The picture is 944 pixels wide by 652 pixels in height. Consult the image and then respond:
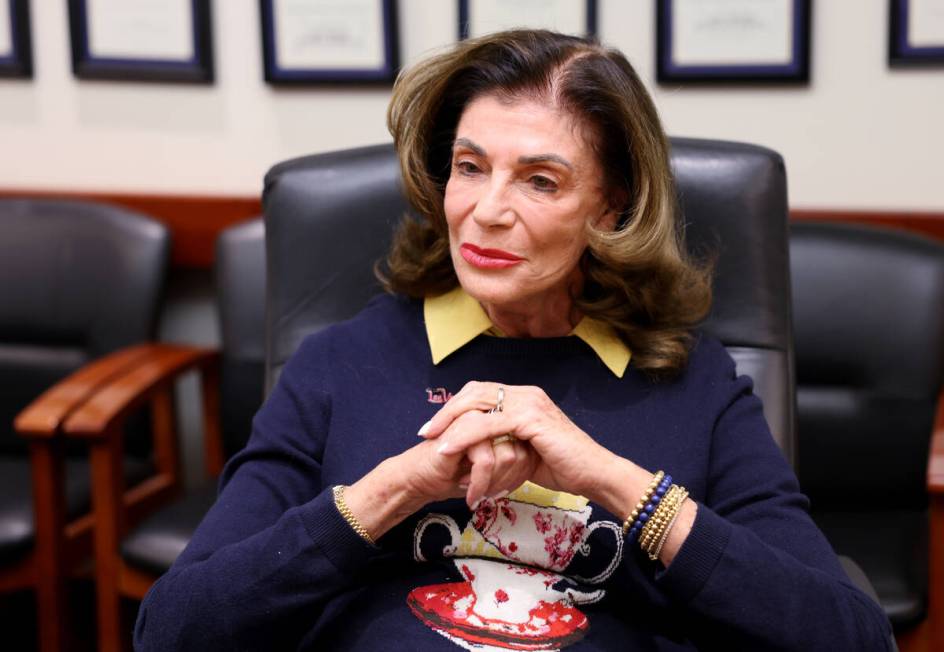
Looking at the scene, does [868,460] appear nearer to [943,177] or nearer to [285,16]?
[943,177]

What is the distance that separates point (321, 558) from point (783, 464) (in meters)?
0.58

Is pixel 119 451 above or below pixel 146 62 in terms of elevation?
below

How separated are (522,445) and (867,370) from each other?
105cm

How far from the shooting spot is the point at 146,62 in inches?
106

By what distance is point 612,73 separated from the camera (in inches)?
56.4

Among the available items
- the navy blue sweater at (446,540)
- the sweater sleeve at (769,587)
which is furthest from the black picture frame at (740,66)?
the sweater sleeve at (769,587)

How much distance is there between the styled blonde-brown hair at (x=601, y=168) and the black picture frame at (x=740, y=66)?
0.90m

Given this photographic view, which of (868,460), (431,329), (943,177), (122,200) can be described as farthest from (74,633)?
(943,177)

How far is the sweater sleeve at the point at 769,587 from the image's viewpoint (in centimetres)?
124

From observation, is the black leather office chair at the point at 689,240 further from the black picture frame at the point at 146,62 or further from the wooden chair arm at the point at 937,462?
the black picture frame at the point at 146,62

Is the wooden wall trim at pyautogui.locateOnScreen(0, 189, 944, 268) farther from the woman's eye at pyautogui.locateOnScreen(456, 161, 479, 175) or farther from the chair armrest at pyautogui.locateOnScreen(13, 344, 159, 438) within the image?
the woman's eye at pyautogui.locateOnScreen(456, 161, 479, 175)

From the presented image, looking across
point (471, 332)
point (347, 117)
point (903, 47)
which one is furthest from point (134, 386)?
point (903, 47)

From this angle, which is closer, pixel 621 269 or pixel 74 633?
pixel 621 269

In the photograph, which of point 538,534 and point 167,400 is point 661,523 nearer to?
point 538,534
